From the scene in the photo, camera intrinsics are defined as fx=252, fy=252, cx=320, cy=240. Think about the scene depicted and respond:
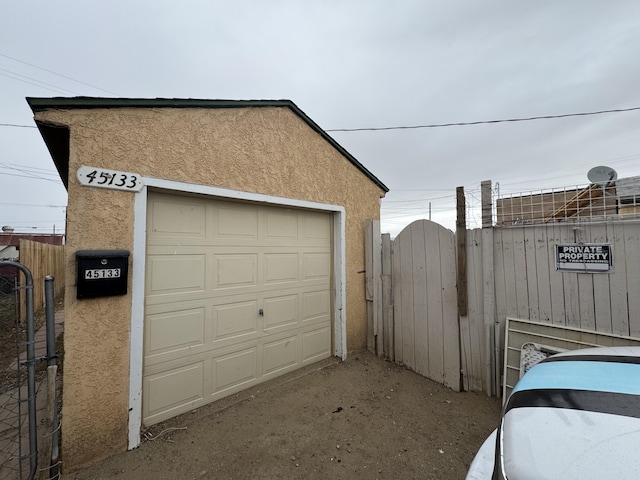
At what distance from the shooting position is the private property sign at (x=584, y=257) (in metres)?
2.55

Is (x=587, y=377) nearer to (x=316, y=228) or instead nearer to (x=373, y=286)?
(x=373, y=286)

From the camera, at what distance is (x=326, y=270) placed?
176 inches

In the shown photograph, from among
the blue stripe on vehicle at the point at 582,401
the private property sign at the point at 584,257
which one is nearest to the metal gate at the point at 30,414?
the blue stripe on vehicle at the point at 582,401

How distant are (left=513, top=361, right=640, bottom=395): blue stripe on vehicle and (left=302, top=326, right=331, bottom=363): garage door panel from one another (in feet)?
10.2

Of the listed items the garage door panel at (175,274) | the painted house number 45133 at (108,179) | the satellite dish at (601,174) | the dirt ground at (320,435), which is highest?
the satellite dish at (601,174)

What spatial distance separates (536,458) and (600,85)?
8.08 meters

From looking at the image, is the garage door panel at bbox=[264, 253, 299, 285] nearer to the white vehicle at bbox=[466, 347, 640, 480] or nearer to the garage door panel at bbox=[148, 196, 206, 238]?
the garage door panel at bbox=[148, 196, 206, 238]

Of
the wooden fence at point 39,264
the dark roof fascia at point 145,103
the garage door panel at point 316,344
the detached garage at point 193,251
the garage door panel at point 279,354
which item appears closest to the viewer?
the dark roof fascia at point 145,103

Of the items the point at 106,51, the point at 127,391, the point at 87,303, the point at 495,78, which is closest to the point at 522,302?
the point at 127,391

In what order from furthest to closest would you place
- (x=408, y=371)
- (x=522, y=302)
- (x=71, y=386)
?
(x=408, y=371) < (x=522, y=302) < (x=71, y=386)

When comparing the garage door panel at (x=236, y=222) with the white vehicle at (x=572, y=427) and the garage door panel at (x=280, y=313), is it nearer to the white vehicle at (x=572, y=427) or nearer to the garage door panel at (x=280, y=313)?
the garage door panel at (x=280, y=313)

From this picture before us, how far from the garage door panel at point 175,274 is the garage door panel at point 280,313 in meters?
1.02

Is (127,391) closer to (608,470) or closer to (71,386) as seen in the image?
(71,386)

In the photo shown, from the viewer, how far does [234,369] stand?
3.38 metres
